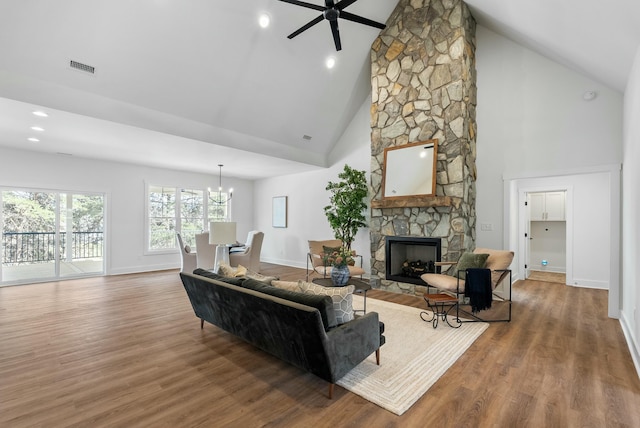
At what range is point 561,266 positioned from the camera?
22.9ft

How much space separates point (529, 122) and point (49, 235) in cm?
937

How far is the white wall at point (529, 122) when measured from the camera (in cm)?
412

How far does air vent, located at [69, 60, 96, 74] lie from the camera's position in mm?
3613

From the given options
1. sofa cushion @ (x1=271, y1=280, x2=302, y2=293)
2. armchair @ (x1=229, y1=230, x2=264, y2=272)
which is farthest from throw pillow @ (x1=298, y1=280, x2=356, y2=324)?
armchair @ (x1=229, y1=230, x2=264, y2=272)

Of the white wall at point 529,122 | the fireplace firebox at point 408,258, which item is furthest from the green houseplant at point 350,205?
the white wall at point 529,122

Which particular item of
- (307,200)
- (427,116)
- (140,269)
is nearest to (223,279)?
(427,116)

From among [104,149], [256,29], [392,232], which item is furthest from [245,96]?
[392,232]

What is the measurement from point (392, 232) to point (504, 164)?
215 cm

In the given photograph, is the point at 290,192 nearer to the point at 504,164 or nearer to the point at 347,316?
the point at 504,164

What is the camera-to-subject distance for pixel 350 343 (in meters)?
2.24

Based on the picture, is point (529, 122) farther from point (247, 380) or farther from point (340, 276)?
point (247, 380)

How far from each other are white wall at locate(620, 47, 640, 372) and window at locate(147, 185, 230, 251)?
841 cm

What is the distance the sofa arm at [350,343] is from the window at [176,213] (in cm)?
702

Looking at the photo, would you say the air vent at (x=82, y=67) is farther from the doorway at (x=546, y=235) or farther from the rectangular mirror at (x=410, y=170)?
the doorway at (x=546, y=235)
